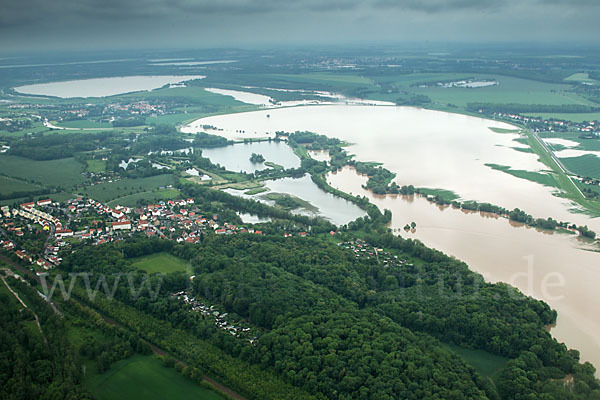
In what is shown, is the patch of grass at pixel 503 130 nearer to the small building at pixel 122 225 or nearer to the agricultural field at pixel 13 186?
the small building at pixel 122 225

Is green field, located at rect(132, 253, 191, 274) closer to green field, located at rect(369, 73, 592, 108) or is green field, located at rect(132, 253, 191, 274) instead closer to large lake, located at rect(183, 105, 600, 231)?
large lake, located at rect(183, 105, 600, 231)

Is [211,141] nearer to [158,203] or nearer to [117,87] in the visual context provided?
[158,203]

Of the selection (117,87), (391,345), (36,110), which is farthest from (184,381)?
(117,87)

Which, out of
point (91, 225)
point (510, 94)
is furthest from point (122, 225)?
point (510, 94)

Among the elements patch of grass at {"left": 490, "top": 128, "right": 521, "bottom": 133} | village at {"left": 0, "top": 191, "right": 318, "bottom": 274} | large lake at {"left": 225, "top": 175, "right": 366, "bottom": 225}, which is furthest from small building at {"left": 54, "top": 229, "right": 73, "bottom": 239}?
patch of grass at {"left": 490, "top": 128, "right": 521, "bottom": 133}

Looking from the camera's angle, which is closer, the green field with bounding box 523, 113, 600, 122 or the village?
the village

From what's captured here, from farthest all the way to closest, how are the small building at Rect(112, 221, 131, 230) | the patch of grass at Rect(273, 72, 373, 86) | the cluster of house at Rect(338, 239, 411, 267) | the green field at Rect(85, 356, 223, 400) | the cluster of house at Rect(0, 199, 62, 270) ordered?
the patch of grass at Rect(273, 72, 373, 86) → the small building at Rect(112, 221, 131, 230) → the cluster of house at Rect(338, 239, 411, 267) → the cluster of house at Rect(0, 199, 62, 270) → the green field at Rect(85, 356, 223, 400)

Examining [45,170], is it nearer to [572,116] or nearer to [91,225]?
[91,225]
